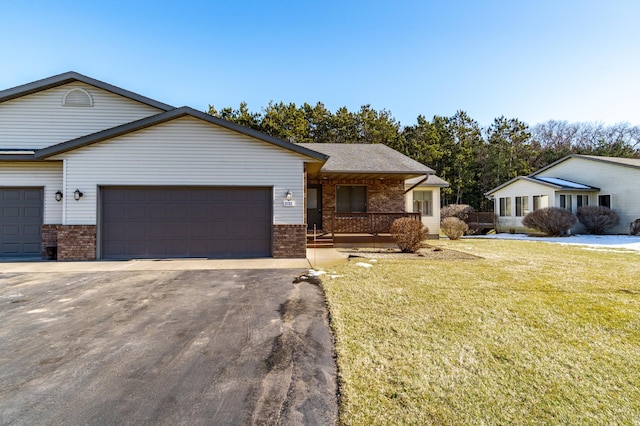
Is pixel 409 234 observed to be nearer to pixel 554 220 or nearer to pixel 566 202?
pixel 554 220

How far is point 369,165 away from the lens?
13000mm

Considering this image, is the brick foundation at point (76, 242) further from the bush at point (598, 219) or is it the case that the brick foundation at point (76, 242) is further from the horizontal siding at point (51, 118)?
the bush at point (598, 219)

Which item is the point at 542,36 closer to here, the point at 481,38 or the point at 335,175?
the point at 481,38

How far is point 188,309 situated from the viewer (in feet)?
15.4

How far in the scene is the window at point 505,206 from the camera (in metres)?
21.5

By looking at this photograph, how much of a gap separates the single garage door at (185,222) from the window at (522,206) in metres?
18.7

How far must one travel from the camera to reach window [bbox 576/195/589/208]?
18859 millimetres

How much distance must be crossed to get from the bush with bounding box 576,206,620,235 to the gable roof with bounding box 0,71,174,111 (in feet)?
75.0

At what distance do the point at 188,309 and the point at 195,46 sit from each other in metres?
13.0

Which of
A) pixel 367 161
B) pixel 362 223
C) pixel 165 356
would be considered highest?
pixel 367 161

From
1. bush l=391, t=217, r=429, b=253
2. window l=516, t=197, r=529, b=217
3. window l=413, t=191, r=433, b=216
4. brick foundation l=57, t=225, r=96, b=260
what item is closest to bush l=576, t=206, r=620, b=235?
window l=516, t=197, r=529, b=217

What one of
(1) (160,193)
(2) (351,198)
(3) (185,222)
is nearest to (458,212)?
(2) (351,198)

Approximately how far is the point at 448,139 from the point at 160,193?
30.5m

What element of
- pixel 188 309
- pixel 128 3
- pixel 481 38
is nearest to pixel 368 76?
pixel 481 38
